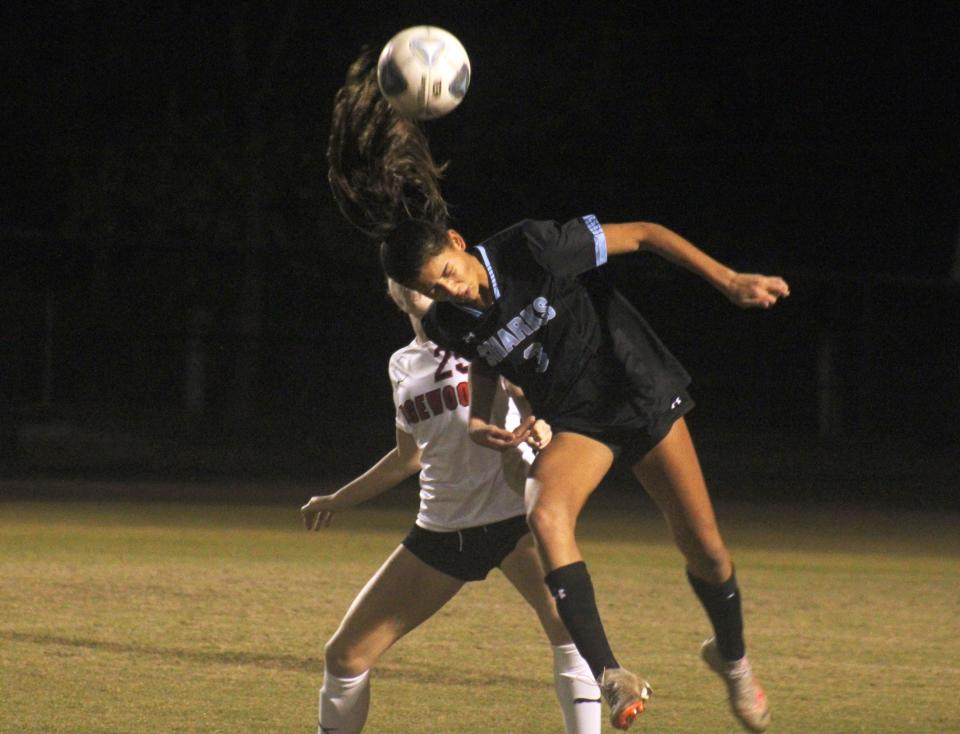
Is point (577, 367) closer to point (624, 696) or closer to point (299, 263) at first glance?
point (624, 696)

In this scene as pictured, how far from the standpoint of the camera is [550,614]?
5.86m

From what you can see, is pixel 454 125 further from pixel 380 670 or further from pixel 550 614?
pixel 550 614

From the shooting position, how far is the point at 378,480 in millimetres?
6156

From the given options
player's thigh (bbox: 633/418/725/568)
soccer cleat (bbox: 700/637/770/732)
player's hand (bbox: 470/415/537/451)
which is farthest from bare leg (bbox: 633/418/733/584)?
player's hand (bbox: 470/415/537/451)

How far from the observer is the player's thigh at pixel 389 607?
5.63 metres

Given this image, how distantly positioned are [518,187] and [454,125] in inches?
65.8

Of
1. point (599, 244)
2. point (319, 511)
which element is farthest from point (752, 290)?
point (319, 511)

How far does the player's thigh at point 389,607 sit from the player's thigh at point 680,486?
2.47 feet

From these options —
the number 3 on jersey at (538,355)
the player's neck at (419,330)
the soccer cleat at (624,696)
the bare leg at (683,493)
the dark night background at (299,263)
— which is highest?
the number 3 on jersey at (538,355)

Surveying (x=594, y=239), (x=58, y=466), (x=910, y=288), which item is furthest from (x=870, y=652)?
(x=910, y=288)

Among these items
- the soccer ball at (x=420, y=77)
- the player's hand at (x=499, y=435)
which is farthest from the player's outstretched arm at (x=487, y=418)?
the soccer ball at (x=420, y=77)

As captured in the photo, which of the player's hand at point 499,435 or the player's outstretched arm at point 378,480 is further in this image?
the player's outstretched arm at point 378,480

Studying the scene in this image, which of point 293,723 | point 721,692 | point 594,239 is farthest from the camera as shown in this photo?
point 721,692

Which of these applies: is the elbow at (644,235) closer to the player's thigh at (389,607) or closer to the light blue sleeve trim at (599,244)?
the light blue sleeve trim at (599,244)
